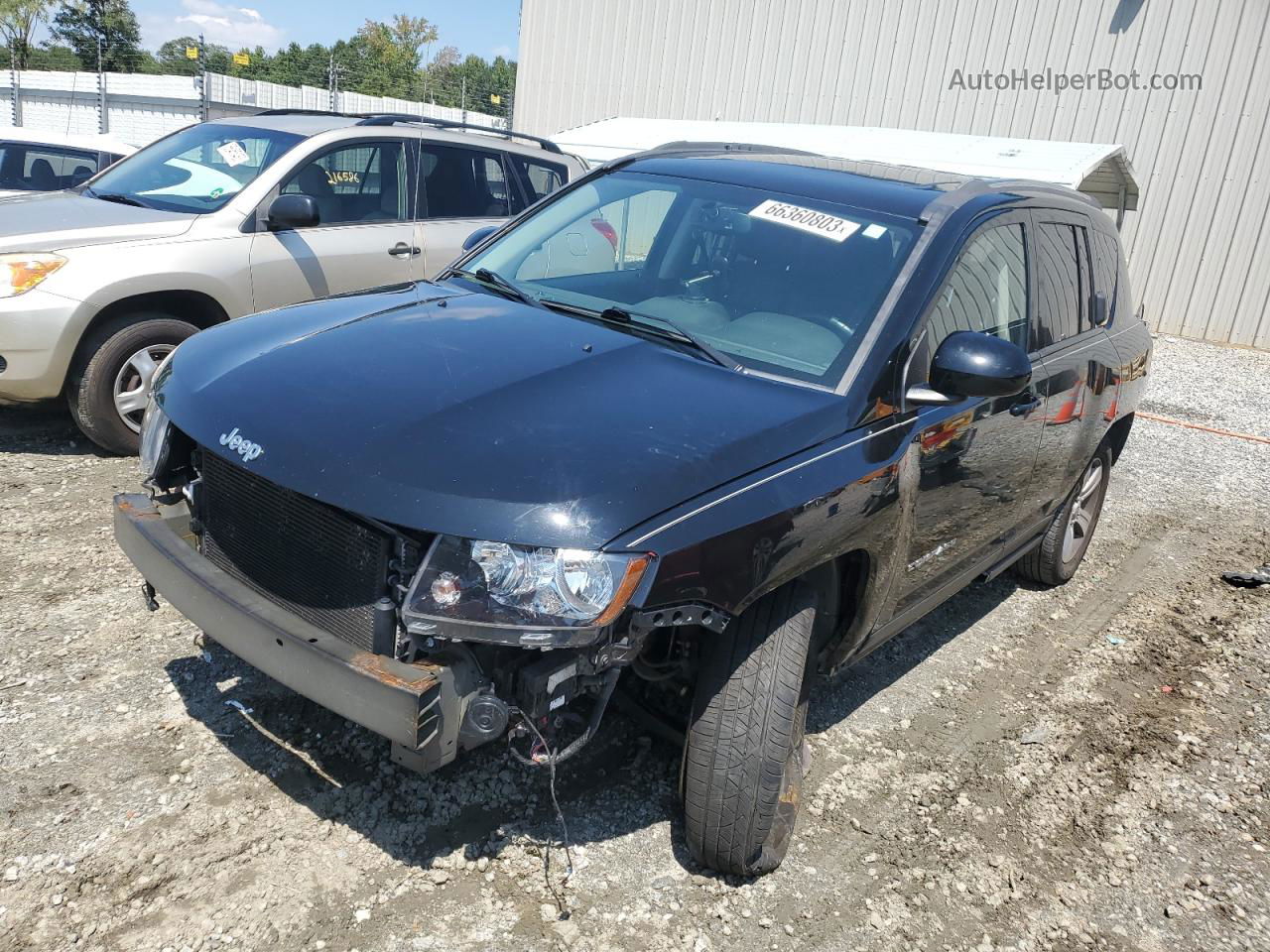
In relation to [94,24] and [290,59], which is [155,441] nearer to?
[290,59]

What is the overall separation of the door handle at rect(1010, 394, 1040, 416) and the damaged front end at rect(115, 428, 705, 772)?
192cm

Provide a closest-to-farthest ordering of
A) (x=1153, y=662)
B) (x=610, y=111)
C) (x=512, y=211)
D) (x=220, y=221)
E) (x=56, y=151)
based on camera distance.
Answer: (x=1153, y=662) < (x=220, y=221) < (x=512, y=211) < (x=56, y=151) < (x=610, y=111)

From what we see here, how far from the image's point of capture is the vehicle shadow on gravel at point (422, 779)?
288cm

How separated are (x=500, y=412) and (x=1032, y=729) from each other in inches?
102

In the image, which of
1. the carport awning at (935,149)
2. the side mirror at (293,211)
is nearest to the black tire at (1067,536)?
the side mirror at (293,211)

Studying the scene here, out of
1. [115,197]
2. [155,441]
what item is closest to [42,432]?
[115,197]

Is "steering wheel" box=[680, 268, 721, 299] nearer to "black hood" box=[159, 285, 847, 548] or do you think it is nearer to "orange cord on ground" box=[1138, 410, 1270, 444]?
"black hood" box=[159, 285, 847, 548]

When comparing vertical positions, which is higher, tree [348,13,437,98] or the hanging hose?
tree [348,13,437,98]

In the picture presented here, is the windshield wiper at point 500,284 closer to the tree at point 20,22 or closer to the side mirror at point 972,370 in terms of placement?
the side mirror at point 972,370

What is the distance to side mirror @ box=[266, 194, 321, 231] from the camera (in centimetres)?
555

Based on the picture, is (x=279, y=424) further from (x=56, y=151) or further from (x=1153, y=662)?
(x=56, y=151)

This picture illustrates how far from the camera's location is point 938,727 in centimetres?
380

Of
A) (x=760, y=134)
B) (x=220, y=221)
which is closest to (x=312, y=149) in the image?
(x=220, y=221)

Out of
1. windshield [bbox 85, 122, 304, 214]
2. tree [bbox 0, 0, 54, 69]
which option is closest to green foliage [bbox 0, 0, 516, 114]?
tree [bbox 0, 0, 54, 69]
